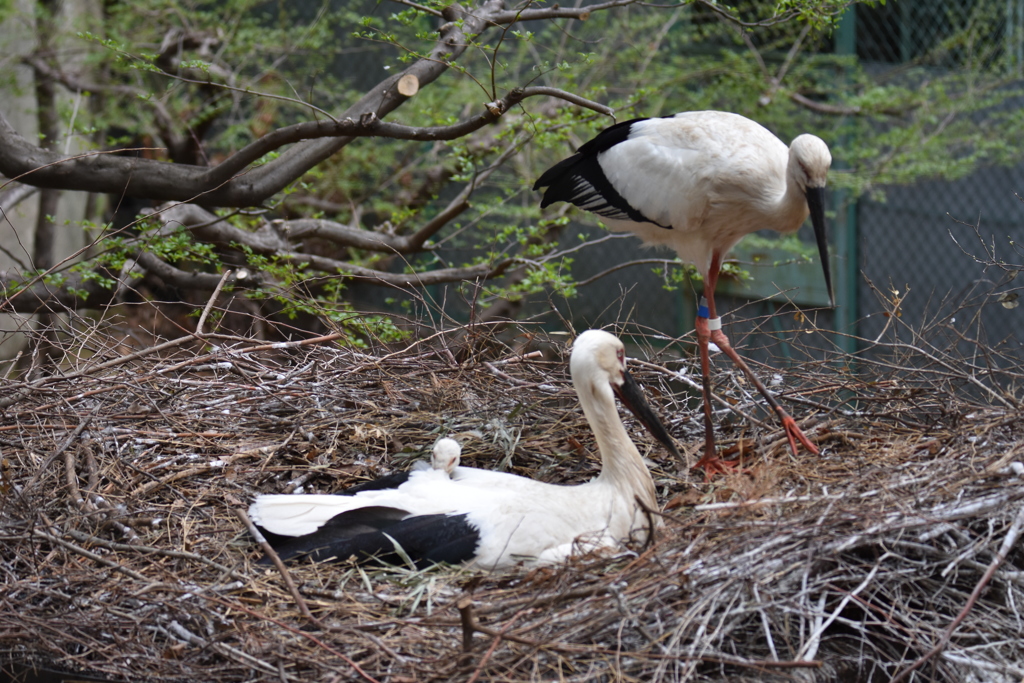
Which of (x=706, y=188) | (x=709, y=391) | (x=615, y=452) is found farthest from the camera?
(x=709, y=391)

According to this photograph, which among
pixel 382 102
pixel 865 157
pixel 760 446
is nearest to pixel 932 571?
pixel 760 446

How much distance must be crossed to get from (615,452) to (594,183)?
4.69ft

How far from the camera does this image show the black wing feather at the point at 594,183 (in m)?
3.94

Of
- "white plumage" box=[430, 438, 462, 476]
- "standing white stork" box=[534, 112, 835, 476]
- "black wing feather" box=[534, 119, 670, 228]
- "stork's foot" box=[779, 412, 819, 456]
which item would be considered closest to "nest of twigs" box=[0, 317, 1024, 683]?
"stork's foot" box=[779, 412, 819, 456]

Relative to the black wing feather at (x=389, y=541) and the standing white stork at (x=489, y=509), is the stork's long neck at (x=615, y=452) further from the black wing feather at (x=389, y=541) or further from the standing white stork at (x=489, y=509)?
the black wing feather at (x=389, y=541)

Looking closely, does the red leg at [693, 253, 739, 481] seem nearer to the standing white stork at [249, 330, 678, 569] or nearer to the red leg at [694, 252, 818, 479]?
the red leg at [694, 252, 818, 479]

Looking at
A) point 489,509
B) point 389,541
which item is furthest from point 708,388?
point 389,541

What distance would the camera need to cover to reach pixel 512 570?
2.74 metres

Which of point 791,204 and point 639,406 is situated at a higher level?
point 791,204

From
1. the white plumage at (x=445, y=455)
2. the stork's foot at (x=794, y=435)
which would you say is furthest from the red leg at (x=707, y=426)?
the white plumage at (x=445, y=455)

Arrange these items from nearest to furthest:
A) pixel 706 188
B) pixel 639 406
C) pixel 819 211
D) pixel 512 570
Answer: pixel 512 570 → pixel 639 406 → pixel 819 211 → pixel 706 188

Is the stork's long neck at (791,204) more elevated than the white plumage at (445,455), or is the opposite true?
the stork's long neck at (791,204)

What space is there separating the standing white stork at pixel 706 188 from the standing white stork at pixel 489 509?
564mm

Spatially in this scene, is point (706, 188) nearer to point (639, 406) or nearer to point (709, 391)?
point (709, 391)
